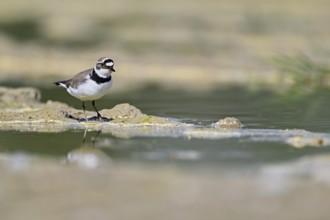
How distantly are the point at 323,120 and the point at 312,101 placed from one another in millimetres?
2902

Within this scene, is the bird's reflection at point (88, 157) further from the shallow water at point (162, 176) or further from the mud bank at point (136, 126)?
the mud bank at point (136, 126)

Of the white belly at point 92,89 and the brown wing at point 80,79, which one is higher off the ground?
the brown wing at point 80,79

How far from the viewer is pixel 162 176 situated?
8.12 m

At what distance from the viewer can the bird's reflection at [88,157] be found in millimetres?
8906

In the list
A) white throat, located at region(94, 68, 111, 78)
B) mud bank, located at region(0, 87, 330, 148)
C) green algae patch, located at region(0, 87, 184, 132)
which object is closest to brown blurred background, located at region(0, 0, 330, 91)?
green algae patch, located at region(0, 87, 184, 132)

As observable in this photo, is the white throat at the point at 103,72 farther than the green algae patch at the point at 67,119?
Yes

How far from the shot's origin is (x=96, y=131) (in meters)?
11.6

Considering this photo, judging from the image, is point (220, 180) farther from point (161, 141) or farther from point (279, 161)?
point (161, 141)

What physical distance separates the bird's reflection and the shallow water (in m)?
0.01

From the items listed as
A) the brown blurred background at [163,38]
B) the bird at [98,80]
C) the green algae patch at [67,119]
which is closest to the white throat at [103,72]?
the bird at [98,80]

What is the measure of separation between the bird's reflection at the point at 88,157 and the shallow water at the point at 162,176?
0.04 feet

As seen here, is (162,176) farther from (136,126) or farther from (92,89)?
(92,89)

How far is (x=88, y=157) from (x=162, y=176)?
5.06 ft

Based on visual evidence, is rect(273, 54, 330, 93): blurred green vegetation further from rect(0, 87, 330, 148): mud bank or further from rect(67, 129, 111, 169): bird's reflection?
rect(67, 129, 111, 169): bird's reflection
